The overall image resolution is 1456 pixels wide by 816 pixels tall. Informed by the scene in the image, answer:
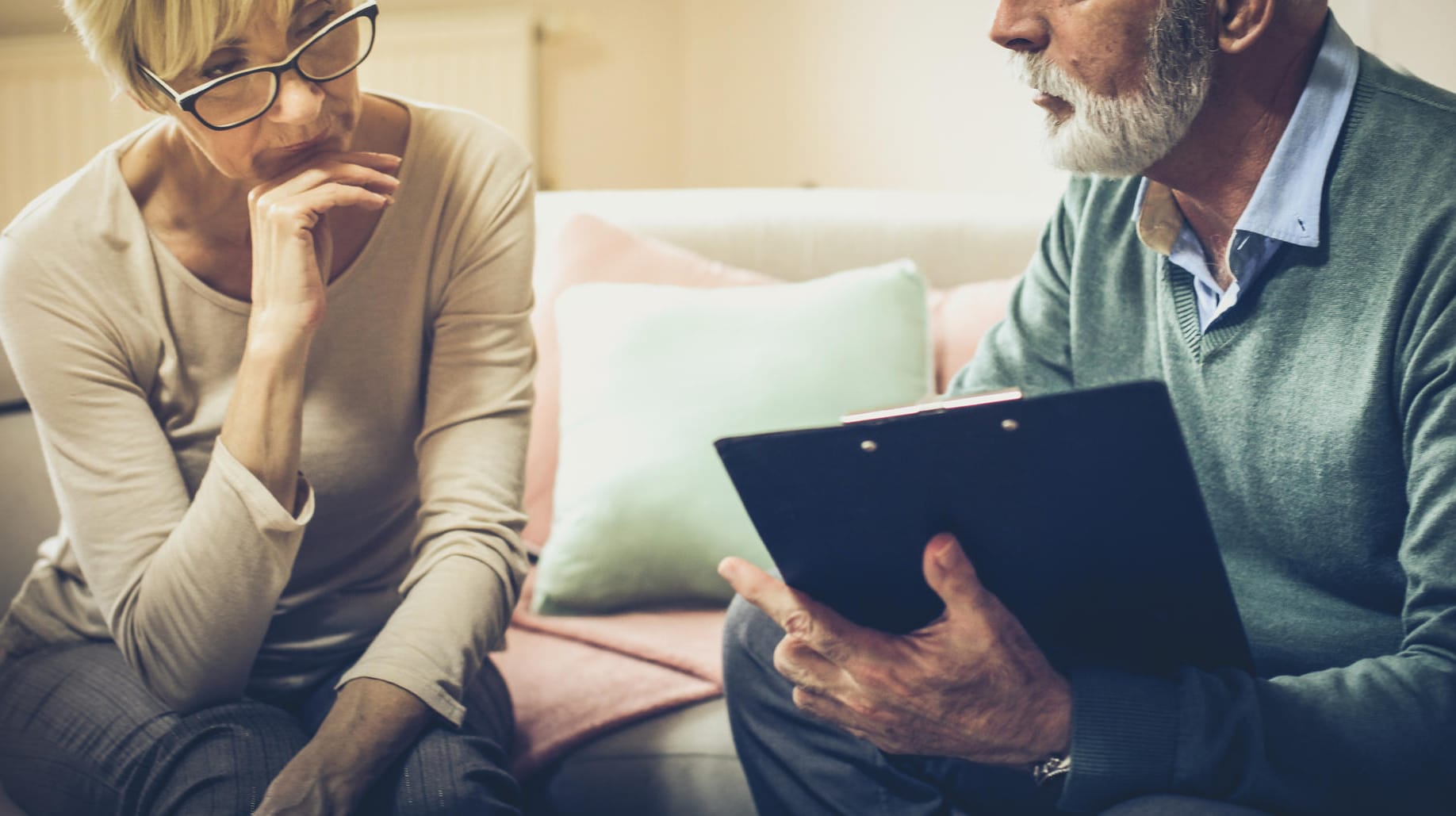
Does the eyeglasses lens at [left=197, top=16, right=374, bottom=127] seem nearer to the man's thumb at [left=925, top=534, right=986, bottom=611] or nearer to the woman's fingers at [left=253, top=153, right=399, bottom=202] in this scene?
the woman's fingers at [left=253, top=153, right=399, bottom=202]

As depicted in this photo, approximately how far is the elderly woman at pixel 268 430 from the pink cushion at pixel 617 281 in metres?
0.42

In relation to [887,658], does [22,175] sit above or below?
above

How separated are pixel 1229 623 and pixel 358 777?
0.65m

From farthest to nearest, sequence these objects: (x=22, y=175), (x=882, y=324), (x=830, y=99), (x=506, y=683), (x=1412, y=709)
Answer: (x=22, y=175) < (x=830, y=99) < (x=882, y=324) < (x=506, y=683) < (x=1412, y=709)

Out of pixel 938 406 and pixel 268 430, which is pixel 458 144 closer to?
pixel 268 430

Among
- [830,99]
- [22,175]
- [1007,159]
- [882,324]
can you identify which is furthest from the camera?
[22,175]

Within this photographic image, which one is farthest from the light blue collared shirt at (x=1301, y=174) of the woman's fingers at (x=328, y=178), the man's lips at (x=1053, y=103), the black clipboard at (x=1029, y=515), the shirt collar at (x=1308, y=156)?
the woman's fingers at (x=328, y=178)

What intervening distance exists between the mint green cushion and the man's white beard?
0.53 meters

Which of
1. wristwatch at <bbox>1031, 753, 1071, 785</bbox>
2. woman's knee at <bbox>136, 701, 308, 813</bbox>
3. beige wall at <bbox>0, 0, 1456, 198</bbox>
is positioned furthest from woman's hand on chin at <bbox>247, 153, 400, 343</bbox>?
beige wall at <bbox>0, 0, 1456, 198</bbox>

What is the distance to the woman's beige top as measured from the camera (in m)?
0.97

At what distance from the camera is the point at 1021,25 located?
996 mm

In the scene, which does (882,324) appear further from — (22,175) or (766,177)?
(22,175)

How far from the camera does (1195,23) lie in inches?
36.7

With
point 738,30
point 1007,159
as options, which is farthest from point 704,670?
point 738,30
